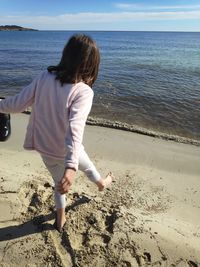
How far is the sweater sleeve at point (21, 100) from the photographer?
2.91 meters

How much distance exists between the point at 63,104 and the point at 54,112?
4.8 inches

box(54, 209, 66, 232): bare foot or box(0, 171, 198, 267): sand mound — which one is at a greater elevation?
box(54, 209, 66, 232): bare foot

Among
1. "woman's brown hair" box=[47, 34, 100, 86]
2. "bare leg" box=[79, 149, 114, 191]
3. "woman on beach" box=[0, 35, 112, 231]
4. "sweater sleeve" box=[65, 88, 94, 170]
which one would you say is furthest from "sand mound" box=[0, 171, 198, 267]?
"woman's brown hair" box=[47, 34, 100, 86]

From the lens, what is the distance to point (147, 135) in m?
7.82

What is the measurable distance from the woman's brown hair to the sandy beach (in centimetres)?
165

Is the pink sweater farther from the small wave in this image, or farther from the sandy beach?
the small wave

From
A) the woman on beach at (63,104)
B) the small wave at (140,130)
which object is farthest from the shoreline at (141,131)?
the woman on beach at (63,104)

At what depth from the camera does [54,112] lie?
9.32 ft

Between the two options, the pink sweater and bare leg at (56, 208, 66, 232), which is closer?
the pink sweater

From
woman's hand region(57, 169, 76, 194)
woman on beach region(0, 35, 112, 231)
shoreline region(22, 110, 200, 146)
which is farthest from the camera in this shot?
shoreline region(22, 110, 200, 146)

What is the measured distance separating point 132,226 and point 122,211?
1.02 ft

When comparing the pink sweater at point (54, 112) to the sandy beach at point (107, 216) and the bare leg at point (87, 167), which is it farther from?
the sandy beach at point (107, 216)

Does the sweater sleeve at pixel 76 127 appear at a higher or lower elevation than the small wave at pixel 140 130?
higher

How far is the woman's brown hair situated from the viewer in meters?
2.67
